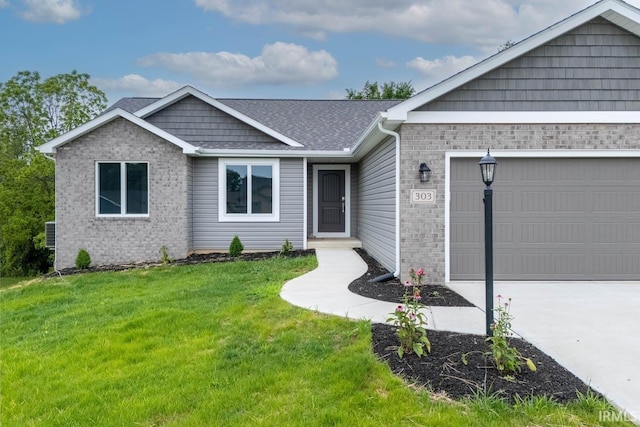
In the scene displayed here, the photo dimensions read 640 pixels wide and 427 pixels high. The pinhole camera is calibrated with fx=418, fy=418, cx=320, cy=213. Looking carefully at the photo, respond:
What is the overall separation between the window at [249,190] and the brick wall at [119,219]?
1111mm

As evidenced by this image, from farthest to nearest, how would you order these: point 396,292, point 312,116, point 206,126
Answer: point 312,116, point 206,126, point 396,292

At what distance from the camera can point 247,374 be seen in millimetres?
3467

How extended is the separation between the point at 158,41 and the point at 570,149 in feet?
53.6

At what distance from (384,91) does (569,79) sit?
27544 millimetres

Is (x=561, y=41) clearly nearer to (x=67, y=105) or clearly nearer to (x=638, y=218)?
(x=638, y=218)

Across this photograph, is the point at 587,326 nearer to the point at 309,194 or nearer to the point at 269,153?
the point at 269,153

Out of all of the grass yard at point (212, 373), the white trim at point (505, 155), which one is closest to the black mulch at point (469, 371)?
the grass yard at point (212, 373)

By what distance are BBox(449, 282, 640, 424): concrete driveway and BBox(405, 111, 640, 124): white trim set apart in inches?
107

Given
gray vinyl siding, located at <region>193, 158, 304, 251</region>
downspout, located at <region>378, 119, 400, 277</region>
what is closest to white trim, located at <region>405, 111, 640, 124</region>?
downspout, located at <region>378, 119, 400, 277</region>

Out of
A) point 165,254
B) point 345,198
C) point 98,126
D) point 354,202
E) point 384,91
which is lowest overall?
point 165,254

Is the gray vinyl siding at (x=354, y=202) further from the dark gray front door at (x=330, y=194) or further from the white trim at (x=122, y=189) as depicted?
the white trim at (x=122, y=189)

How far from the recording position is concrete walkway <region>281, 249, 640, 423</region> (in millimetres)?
3412

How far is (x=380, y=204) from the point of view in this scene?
9.00 metres

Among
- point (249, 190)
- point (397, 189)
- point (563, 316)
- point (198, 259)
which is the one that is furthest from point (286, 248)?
point (563, 316)
